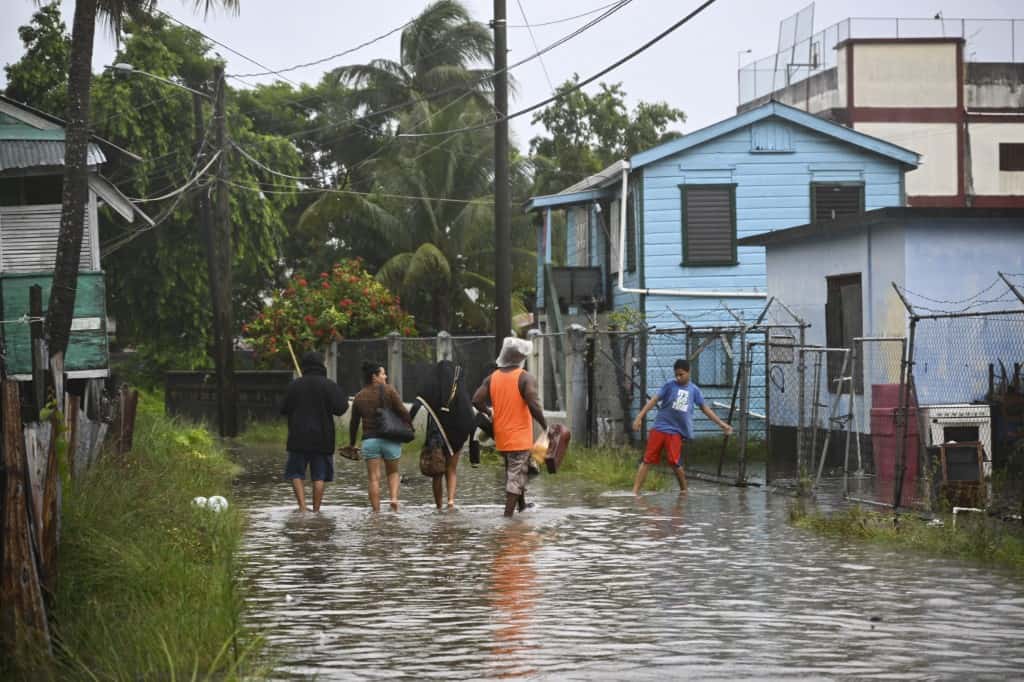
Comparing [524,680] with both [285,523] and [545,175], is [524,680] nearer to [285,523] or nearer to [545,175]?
[285,523]

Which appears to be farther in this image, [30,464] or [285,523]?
[285,523]

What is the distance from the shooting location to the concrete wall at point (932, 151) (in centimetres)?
4903


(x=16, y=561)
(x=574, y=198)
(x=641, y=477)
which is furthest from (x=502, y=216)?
(x=16, y=561)

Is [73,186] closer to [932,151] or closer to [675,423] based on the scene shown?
[675,423]

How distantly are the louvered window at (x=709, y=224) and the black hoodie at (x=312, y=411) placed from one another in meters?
13.8

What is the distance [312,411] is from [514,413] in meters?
2.32

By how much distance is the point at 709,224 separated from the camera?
3098cm

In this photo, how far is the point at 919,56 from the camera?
162ft

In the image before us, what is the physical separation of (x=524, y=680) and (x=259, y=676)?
1.35 m

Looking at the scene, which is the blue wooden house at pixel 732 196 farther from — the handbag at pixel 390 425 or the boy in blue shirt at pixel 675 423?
the handbag at pixel 390 425

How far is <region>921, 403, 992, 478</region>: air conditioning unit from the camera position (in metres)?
19.1

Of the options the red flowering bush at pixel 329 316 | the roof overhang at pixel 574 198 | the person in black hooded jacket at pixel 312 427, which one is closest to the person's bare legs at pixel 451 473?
the person in black hooded jacket at pixel 312 427

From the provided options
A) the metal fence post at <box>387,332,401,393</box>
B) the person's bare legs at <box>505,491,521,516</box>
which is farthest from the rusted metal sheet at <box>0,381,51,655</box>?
the metal fence post at <box>387,332,401,393</box>

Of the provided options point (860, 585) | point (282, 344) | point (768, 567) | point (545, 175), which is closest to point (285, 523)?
point (768, 567)
